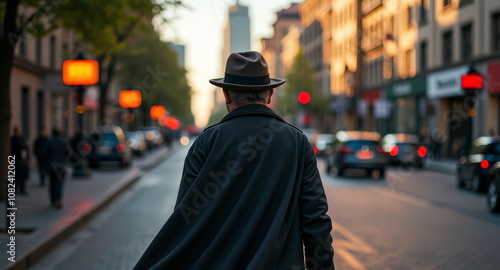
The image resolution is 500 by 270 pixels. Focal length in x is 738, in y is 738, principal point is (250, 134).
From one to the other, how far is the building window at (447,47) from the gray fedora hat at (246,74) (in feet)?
110

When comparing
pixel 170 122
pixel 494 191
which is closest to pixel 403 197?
pixel 494 191

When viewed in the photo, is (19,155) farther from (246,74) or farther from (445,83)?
(445,83)

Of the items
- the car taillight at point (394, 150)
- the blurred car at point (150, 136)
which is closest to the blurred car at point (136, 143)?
the blurred car at point (150, 136)

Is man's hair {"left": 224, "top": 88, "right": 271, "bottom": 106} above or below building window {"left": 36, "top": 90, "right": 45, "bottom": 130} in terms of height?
below

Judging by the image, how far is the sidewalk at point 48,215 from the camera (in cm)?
868

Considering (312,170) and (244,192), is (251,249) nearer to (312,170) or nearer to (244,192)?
(244,192)

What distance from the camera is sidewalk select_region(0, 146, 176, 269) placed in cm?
868

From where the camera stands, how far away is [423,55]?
40.4m

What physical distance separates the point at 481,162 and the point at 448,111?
20.6m

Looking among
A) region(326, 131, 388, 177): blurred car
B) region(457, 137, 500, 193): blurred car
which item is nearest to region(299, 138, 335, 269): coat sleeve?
region(457, 137, 500, 193): blurred car

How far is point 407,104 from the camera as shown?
147 feet

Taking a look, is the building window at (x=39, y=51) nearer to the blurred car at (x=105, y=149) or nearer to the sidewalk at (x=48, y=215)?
the blurred car at (x=105, y=149)

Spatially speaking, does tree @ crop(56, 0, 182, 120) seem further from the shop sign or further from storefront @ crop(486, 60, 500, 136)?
the shop sign

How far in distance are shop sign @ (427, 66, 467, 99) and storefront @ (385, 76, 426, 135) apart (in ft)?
4.91
